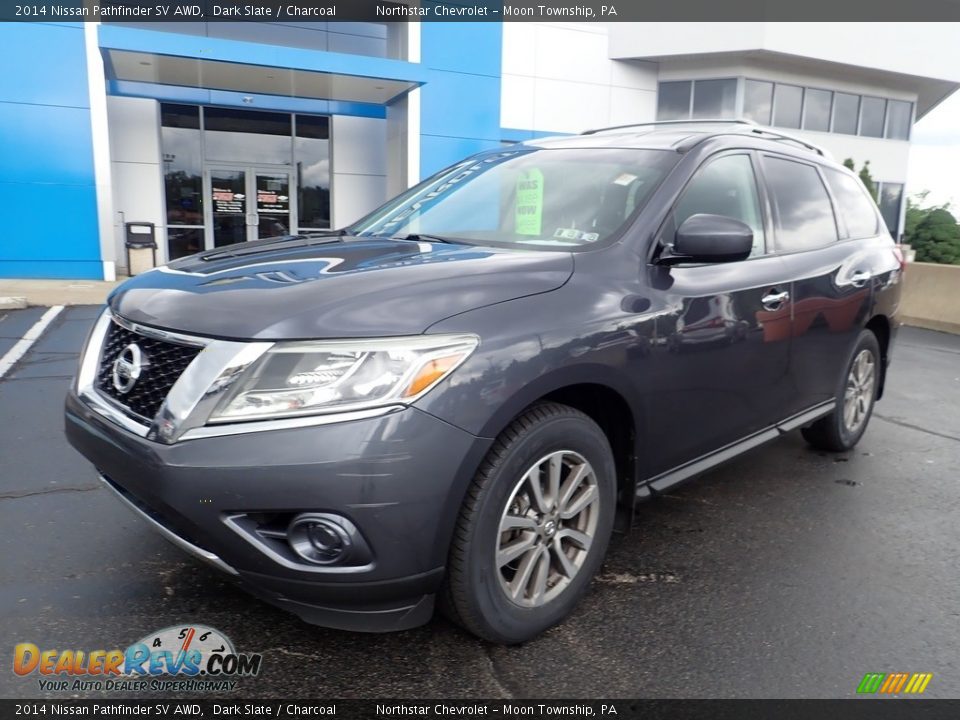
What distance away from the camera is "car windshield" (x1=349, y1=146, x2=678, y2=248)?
3.10m

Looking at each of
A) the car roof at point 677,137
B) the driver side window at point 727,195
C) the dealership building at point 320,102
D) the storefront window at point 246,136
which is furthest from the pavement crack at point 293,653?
the storefront window at point 246,136

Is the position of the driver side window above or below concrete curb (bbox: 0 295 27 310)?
above

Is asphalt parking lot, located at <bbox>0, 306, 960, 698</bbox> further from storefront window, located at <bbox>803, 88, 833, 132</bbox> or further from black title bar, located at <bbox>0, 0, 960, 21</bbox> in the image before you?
storefront window, located at <bbox>803, 88, 833, 132</bbox>

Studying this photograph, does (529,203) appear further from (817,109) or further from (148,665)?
(817,109)

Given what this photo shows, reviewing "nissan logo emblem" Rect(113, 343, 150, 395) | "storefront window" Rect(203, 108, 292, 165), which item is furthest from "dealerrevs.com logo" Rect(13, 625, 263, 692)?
"storefront window" Rect(203, 108, 292, 165)

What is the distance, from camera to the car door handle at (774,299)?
344 cm

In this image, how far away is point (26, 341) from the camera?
786cm

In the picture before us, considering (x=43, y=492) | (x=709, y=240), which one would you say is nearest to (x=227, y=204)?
(x=43, y=492)

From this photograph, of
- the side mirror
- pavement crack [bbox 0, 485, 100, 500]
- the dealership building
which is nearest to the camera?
the side mirror

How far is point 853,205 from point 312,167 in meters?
14.8

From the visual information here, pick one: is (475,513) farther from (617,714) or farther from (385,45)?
(385,45)

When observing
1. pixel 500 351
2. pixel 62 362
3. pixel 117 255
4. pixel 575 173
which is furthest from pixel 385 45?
pixel 500 351

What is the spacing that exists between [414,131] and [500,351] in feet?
49.8

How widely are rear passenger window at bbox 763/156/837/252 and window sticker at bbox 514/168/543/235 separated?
1.23 meters
